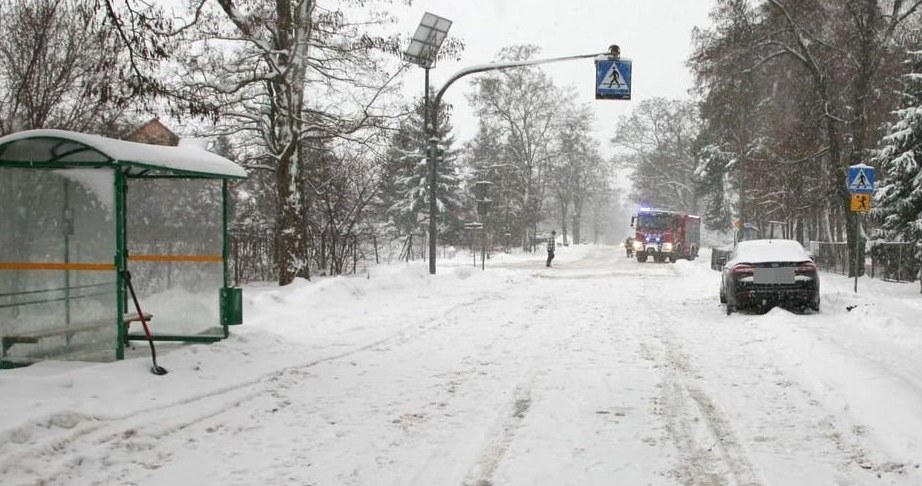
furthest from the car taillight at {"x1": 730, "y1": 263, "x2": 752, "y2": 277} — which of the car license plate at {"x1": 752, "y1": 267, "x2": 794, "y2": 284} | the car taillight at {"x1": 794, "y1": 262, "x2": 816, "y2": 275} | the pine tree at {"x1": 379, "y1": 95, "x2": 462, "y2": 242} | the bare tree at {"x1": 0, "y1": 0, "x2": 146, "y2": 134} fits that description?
the pine tree at {"x1": 379, "y1": 95, "x2": 462, "y2": 242}

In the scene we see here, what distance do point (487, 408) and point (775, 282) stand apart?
30.0 ft

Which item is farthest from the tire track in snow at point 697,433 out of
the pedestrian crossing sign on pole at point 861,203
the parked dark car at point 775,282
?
the pedestrian crossing sign on pole at point 861,203

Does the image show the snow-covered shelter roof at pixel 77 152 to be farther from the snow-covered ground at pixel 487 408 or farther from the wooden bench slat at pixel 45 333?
the snow-covered ground at pixel 487 408

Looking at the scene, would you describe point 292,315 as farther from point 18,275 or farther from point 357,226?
point 357,226

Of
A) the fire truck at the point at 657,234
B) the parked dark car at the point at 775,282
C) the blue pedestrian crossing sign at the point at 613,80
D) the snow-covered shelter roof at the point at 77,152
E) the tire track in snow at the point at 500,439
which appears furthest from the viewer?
the fire truck at the point at 657,234

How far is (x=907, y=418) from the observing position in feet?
19.2

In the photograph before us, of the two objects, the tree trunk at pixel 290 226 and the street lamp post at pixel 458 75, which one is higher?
the street lamp post at pixel 458 75

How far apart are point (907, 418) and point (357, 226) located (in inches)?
872

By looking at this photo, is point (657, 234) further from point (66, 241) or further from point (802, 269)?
point (66, 241)

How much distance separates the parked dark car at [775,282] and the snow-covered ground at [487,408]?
153cm

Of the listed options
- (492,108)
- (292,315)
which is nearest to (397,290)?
(292,315)

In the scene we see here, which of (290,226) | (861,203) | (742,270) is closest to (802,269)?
(742,270)

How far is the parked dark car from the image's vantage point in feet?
44.5

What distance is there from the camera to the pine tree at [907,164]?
17734 millimetres
